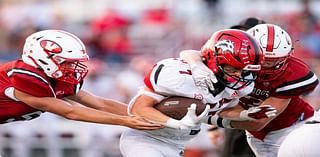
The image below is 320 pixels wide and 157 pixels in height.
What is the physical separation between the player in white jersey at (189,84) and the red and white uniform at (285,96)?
1.02 ft

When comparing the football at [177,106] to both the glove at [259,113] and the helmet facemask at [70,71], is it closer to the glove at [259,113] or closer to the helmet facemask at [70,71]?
the glove at [259,113]

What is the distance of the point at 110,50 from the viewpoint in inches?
451

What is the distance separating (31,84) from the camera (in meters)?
6.04

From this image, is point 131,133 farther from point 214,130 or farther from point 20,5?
point 20,5

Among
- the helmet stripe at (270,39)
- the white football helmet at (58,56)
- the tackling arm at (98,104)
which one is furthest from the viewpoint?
the tackling arm at (98,104)

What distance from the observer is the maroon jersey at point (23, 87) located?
238 inches

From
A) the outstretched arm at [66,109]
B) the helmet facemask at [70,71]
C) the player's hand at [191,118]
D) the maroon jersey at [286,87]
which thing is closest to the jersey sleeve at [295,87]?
the maroon jersey at [286,87]

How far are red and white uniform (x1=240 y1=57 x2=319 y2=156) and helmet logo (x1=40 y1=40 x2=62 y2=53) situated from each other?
126 cm

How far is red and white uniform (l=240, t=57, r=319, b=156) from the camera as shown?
21.4 feet

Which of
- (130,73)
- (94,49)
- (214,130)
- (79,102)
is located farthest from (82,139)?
(79,102)

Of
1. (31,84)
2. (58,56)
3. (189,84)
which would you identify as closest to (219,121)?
(189,84)

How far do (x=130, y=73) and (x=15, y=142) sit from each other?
4.52 ft

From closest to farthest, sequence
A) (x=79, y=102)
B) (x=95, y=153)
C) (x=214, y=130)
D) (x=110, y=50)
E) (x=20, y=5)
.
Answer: (x=79, y=102) < (x=214, y=130) < (x=95, y=153) < (x=110, y=50) < (x=20, y=5)

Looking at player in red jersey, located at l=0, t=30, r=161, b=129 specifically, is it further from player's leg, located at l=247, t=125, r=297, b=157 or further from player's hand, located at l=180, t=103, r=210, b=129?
player's leg, located at l=247, t=125, r=297, b=157
